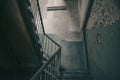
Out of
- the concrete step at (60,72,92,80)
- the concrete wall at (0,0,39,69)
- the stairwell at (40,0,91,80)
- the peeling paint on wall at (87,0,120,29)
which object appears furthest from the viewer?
the stairwell at (40,0,91,80)

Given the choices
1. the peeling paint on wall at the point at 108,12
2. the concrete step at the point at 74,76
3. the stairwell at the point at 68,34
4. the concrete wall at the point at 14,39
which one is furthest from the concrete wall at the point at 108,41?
the concrete wall at the point at 14,39

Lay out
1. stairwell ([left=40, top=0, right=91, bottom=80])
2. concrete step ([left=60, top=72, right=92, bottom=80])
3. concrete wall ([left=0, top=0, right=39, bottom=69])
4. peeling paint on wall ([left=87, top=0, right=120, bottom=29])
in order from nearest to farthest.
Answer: peeling paint on wall ([left=87, top=0, right=120, bottom=29]) < concrete wall ([left=0, top=0, right=39, bottom=69]) < concrete step ([left=60, top=72, right=92, bottom=80]) < stairwell ([left=40, top=0, right=91, bottom=80])

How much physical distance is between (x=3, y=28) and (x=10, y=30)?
15 centimetres

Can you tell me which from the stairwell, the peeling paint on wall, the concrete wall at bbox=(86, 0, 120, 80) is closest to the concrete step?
the stairwell

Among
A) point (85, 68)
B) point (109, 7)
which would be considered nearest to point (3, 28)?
point (109, 7)

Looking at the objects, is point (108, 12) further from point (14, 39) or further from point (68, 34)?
point (68, 34)

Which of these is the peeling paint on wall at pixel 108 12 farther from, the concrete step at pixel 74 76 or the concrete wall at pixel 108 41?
the concrete step at pixel 74 76

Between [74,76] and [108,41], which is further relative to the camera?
[74,76]

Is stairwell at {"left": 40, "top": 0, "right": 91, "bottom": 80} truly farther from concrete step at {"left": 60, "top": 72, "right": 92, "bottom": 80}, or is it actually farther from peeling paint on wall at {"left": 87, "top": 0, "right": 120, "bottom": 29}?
peeling paint on wall at {"left": 87, "top": 0, "right": 120, "bottom": 29}

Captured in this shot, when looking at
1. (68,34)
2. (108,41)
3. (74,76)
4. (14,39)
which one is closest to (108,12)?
(108,41)

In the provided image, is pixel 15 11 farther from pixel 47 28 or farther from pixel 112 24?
pixel 47 28

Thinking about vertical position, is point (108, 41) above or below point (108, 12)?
below

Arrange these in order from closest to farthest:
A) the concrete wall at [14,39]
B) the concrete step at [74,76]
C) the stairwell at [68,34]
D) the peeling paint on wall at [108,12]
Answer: the peeling paint on wall at [108,12]
the concrete wall at [14,39]
the concrete step at [74,76]
the stairwell at [68,34]

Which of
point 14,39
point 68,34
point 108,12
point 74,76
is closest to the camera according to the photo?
point 108,12
